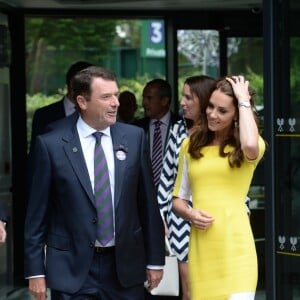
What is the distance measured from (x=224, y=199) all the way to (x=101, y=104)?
820mm

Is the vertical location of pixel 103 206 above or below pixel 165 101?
below

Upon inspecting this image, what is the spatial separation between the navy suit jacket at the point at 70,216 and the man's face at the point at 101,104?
0.41ft

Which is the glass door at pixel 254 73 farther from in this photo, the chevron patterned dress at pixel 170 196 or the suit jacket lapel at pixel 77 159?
the suit jacket lapel at pixel 77 159

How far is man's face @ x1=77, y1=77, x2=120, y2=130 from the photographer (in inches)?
197

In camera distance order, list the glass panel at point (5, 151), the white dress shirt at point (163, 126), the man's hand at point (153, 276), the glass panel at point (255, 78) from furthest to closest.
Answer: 1. the glass panel at point (5, 151)
2. the glass panel at point (255, 78)
3. the white dress shirt at point (163, 126)
4. the man's hand at point (153, 276)

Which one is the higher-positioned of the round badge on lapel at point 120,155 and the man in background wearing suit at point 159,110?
the man in background wearing suit at point 159,110

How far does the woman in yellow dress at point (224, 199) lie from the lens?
4.82 m

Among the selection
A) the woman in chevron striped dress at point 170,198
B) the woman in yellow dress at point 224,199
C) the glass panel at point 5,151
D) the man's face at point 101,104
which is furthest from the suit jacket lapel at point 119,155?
the glass panel at point 5,151

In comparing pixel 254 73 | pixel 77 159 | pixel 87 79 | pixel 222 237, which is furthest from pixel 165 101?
pixel 222 237

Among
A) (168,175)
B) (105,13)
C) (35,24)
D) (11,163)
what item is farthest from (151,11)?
(35,24)

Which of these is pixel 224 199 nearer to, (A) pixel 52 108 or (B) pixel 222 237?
(B) pixel 222 237

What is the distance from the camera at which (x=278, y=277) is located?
672 cm

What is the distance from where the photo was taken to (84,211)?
16.1 feet

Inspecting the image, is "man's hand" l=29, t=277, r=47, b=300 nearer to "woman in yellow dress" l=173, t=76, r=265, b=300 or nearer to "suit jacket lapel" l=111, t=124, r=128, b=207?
"suit jacket lapel" l=111, t=124, r=128, b=207
